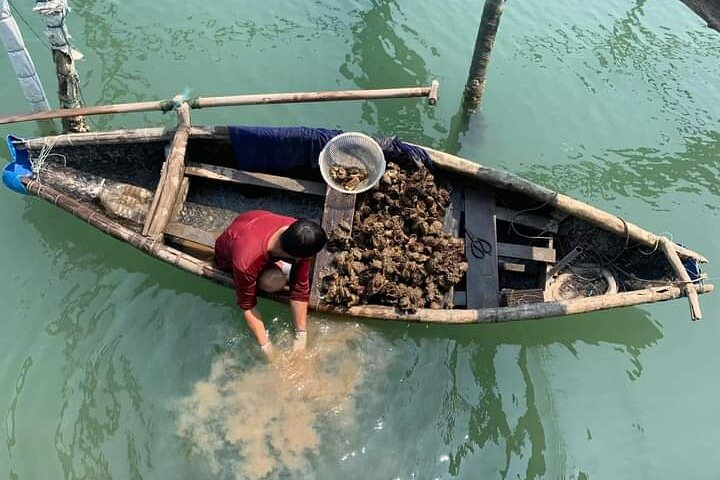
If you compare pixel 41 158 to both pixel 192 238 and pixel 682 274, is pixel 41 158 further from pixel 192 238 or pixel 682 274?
pixel 682 274

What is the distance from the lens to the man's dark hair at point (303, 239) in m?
3.20

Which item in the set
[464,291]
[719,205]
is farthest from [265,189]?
[719,205]

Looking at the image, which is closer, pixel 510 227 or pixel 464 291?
pixel 464 291

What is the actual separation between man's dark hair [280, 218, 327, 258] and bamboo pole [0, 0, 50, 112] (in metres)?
3.55

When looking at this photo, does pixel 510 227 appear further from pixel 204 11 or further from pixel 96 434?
pixel 204 11

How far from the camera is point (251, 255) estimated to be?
3.54m

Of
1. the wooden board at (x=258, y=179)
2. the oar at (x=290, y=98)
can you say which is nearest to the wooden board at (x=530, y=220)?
the oar at (x=290, y=98)

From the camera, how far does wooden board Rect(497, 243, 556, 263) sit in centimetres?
463

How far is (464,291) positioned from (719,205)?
3.75 meters

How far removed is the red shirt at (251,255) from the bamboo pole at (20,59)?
289cm

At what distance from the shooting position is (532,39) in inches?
316

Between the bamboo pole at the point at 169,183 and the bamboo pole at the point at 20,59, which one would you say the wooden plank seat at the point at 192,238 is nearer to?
the bamboo pole at the point at 169,183

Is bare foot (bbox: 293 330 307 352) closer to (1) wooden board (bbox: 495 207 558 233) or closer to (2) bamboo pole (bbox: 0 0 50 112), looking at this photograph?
(1) wooden board (bbox: 495 207 558 233)

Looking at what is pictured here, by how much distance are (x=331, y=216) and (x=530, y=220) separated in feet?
5.75
